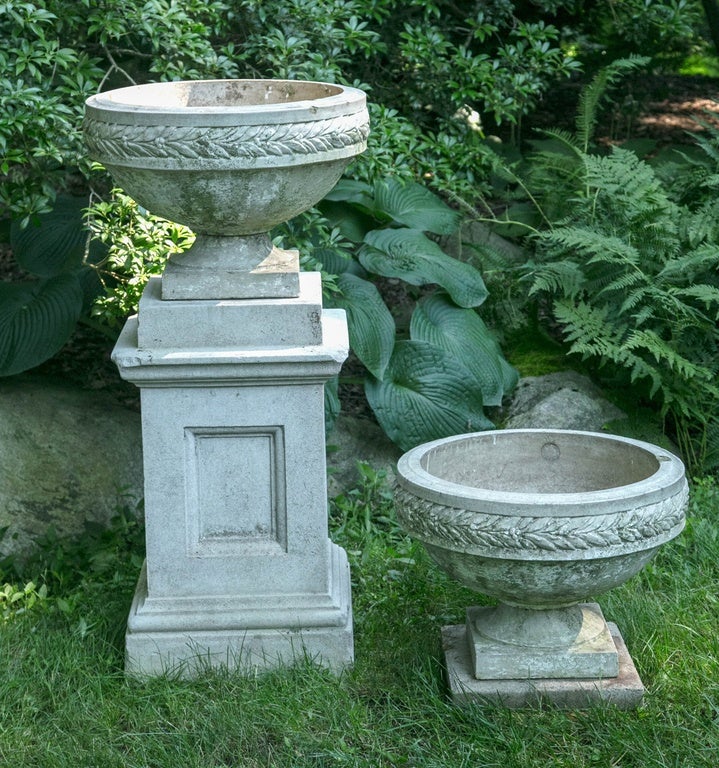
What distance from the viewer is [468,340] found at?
5102 mm

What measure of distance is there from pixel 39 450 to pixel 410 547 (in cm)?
156

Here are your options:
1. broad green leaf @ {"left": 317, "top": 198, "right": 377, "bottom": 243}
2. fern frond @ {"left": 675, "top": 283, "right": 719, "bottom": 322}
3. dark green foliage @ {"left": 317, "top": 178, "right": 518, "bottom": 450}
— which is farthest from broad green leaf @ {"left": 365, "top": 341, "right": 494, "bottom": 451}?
fern frond @ {"left": 675, "top": 283, "right": 719, "bottom": 322}

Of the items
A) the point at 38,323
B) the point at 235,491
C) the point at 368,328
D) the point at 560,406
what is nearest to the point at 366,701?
the point at 235,491

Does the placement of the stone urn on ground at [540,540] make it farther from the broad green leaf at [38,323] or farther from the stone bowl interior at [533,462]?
the broad green leaf at [38,323]

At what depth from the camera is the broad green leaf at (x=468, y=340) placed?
197 inches

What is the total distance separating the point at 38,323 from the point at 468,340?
1.90 meters

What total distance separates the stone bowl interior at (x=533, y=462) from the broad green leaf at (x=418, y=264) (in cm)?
146

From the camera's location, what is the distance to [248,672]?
3.57 meters

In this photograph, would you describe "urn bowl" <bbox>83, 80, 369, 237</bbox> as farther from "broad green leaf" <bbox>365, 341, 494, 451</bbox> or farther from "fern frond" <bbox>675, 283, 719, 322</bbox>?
"fern frond" <bbox>675, 283, 719, 322</bbox>

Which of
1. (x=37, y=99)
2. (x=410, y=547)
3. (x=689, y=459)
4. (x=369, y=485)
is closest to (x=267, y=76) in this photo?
(x=37, y=99)

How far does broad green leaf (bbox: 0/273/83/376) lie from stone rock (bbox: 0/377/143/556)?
19 centimetres

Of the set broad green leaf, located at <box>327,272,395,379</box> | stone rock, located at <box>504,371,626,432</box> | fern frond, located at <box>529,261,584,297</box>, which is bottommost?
stone rock, located at <box>504,371,626,432</box>

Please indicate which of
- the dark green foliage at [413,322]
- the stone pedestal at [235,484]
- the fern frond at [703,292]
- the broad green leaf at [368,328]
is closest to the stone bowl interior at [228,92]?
the stone pedestal at [235,484]

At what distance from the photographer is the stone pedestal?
3.41 m
